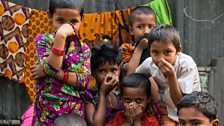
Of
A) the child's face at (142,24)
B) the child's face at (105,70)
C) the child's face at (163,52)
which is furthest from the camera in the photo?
the child's face at (142,24)

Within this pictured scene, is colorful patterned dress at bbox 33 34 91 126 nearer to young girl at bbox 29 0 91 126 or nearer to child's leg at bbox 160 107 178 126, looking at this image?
young girl at bbox 29 0 91 126

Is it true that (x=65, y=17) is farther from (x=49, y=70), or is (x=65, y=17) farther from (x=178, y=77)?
(x=178, y=77)

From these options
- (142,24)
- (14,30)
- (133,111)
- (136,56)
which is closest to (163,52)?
(133,111)

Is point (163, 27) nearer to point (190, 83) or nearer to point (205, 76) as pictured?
point (190, 83)

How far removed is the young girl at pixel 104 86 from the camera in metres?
3.57

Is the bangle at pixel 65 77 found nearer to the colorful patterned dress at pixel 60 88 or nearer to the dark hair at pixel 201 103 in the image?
the colorful patterned dress at pixel 60 88

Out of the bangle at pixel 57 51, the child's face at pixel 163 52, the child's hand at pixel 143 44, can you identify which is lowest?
the child's hand at pixel 143 44

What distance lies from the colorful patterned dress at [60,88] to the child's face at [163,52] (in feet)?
1.63

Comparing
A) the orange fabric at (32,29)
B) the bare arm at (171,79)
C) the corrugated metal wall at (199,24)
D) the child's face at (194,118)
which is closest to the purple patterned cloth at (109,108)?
the bare arm at (171,79)

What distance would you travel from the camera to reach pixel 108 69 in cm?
381

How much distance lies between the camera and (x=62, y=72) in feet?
10.8

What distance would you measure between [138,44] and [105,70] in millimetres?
355

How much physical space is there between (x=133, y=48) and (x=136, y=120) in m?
0.82

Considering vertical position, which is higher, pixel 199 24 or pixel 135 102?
pixel 199 24
